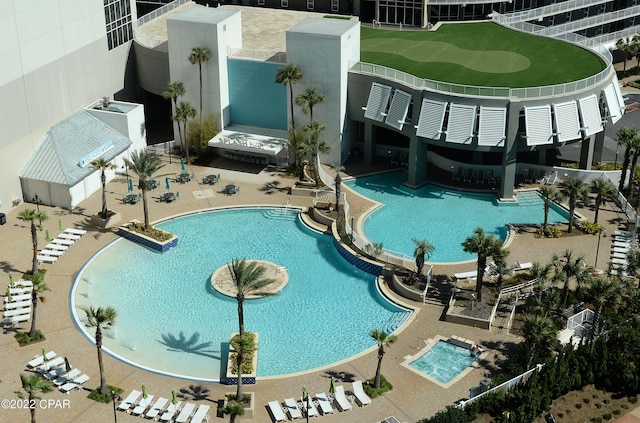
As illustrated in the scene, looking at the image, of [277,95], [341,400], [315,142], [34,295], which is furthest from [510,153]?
[34,295]

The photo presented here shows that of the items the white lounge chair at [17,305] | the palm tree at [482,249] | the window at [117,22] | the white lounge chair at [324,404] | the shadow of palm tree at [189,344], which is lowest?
the shadow of palm tree at [189,344]

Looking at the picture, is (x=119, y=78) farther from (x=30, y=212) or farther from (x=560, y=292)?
(x=560, y=292)

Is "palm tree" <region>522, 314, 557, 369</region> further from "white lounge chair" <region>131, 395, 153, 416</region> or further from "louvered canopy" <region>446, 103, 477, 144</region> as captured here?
"louvered canopy" <region>446, 103, 477, 144</region>

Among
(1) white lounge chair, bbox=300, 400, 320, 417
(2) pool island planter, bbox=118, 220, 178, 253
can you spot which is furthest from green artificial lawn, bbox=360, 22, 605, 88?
(1) white lounge chair, bbox=300, 400, 320, 417

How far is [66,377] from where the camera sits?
42938 millimetres

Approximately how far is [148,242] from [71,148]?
10.4 m

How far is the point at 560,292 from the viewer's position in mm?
48781

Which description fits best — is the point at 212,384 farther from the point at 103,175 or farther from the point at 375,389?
the point at 103,175

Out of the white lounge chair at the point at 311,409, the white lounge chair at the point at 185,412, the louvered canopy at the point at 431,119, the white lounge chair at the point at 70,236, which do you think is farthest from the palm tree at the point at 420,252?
the white lounge chair at the point at 70,236

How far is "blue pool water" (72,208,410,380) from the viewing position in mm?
45750

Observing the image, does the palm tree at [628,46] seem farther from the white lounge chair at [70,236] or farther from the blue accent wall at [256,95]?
the white lounge chair at [70,236]

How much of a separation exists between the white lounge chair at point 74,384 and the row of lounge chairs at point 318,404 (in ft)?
30.4

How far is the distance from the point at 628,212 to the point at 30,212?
3774 centimetres

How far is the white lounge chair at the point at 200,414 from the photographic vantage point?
40219mm
